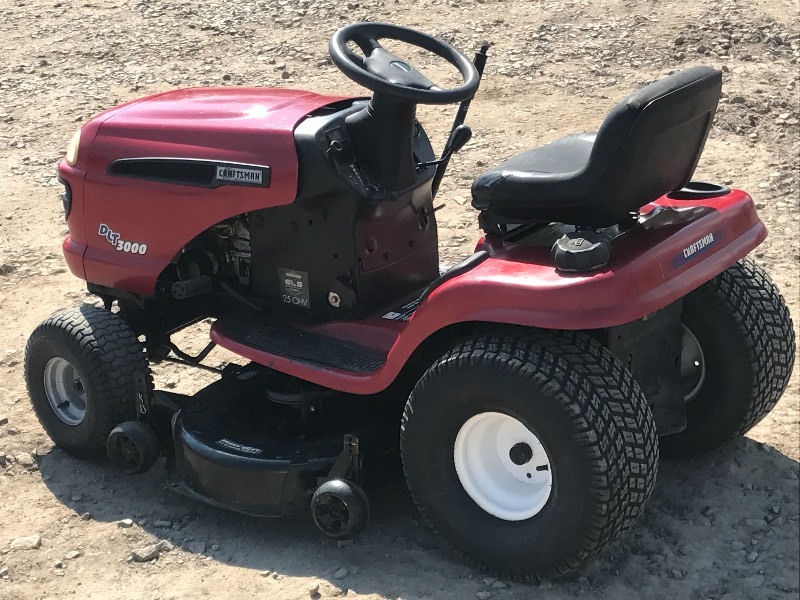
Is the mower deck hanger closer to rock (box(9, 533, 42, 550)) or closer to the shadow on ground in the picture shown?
the shadow on ground

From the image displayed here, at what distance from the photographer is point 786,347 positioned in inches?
170

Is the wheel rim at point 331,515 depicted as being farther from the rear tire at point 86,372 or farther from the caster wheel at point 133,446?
the rear tire at point 86,372

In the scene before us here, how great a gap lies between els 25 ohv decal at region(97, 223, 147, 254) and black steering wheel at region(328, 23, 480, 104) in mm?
1143

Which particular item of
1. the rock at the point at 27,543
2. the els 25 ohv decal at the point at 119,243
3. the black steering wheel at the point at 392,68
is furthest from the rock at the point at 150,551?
the black steering wheel at the point at 392,68

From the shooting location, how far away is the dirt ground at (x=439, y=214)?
3.95m

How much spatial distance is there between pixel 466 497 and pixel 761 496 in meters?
1.17

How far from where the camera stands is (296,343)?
4.35 metres

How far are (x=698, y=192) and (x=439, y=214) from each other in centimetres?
313

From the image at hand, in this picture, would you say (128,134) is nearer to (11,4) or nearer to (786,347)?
(786,347)

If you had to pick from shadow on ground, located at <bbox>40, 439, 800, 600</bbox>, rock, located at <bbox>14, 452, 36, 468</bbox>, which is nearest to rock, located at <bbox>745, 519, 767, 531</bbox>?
shadow on ground, located at <bbox>40, 439, 800, 600</bbox>

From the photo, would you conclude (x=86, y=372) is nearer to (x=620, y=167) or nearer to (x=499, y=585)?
(x=499, y=585)

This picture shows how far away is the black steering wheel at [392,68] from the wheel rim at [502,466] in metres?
1.11

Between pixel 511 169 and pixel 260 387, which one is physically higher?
pixel 511 169

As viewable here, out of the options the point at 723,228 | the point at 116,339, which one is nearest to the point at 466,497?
the point at 723,228
